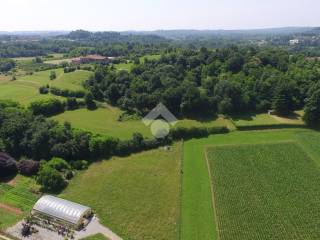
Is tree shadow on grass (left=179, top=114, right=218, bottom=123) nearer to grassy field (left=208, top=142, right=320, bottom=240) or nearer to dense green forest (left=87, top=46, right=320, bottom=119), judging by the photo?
dense green forest (left=87, top=46, right=320, bottom=119)

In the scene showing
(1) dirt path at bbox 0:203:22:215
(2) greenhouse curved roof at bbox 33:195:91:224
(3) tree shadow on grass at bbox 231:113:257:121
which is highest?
(2) greenhouse curved roof at bbox 33:195:91:224

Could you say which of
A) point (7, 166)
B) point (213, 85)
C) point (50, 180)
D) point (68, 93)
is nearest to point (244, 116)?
point (213, 85)

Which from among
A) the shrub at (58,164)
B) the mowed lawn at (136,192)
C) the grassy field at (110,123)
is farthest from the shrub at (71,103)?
the shrub at (58,164)

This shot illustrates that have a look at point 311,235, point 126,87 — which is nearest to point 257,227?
point 311,235

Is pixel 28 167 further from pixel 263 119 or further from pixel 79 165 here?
pixel 263 119

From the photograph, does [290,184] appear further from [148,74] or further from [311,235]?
[148,74]

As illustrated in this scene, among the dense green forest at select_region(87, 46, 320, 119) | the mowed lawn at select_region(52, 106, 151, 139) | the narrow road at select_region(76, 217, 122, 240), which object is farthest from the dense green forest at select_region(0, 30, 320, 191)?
the narrow road at select_region(76, 217, 122, 240)

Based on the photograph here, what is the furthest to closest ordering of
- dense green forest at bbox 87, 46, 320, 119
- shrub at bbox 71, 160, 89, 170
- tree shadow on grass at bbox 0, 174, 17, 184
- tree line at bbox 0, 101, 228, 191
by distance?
1. dense green forest at bbox 87, 46, 320, 119
2. shrub at bbox 71, 160, 89, 170
3. tree line at bbox 0, 101, 228, 191
4. tree shadow on grass at bbox 0, 174, 17, 184
